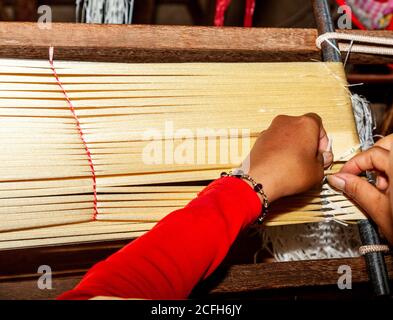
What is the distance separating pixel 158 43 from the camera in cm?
133

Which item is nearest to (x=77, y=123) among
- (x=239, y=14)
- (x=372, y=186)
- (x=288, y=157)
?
(x=288, y=157)

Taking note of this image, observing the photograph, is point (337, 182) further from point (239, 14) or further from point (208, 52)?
point (239, 14)

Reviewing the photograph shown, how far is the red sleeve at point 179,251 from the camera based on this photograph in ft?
2.80

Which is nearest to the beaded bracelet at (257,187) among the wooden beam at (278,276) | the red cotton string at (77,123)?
the wooden beam at (278,276)

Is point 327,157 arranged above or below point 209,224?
above

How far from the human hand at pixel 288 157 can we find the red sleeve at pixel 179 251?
0.09m

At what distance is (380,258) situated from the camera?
120 cm

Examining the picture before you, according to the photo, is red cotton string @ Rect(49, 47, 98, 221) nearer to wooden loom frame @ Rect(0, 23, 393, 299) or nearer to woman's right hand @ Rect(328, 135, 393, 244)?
wooden loom frame @ Rect(0, 23, 393, 299)

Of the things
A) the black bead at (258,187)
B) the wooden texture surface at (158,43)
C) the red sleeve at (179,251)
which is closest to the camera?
the red sleeve at (179,251)

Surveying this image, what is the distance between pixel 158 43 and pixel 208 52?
0.50 feet

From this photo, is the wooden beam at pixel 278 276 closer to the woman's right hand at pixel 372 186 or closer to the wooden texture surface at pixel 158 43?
the woman's right hand at pixel 372 186

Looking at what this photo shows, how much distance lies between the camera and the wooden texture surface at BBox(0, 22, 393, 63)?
126 cm

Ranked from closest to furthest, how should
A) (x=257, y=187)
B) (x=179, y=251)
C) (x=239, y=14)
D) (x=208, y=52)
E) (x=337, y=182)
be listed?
(x=179, y=251) < (x=257, y=187) < (x=337, y=182) < (x=208, y=52) < (x=239, y=14)

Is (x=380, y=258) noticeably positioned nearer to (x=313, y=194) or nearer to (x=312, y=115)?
(x=313, y=194)
